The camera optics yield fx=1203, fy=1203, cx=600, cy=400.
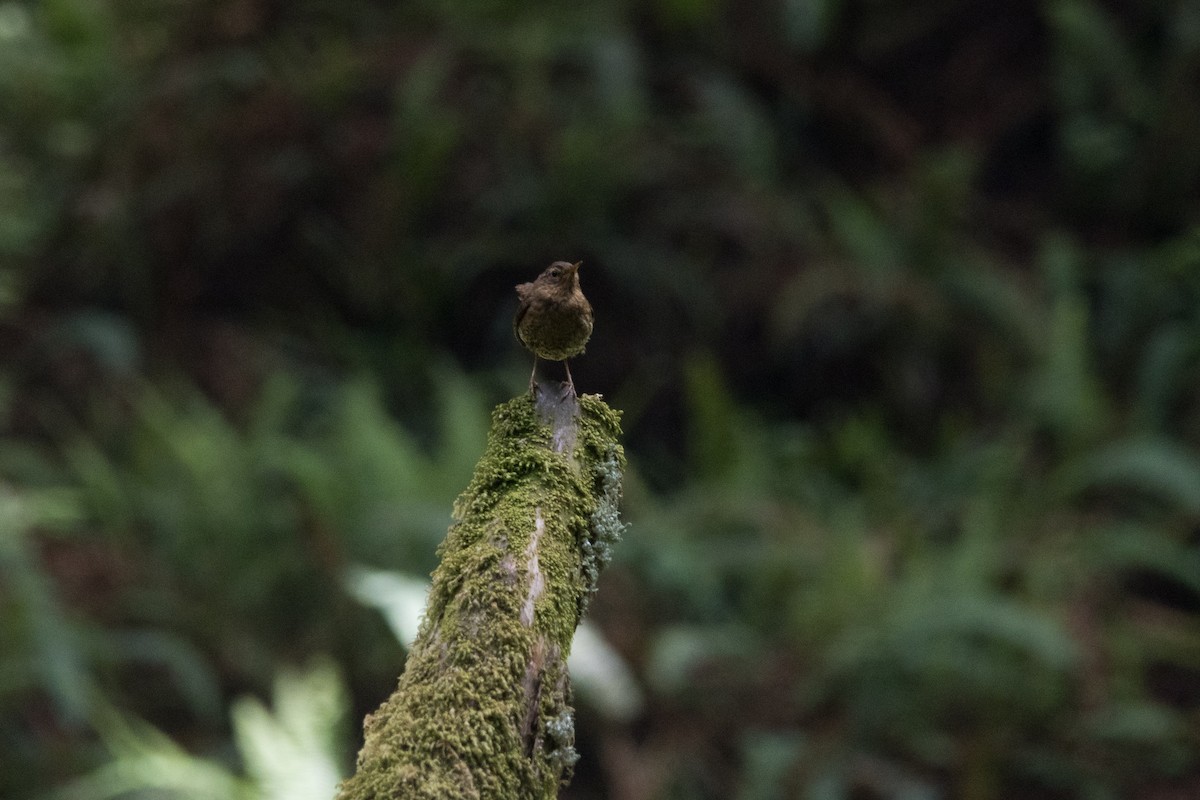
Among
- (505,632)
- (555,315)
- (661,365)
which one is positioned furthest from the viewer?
(661,365)

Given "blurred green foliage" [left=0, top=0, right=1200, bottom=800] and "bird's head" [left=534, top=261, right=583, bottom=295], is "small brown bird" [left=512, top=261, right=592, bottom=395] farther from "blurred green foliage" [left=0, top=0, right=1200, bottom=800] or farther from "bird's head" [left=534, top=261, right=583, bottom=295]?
"blurred green foliage" [left=0, top=0, right=1200, bottom=800]

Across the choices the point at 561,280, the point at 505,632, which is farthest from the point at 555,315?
the point at 505,632

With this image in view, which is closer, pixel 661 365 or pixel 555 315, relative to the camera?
pixel 555 315

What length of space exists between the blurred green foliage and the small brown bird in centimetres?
298

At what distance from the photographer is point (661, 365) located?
7.52m

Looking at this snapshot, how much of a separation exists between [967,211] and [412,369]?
3917 mm

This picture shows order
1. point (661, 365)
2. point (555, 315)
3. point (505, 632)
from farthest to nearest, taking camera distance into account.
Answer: point (661, 365) < point (555, 315) < point (505, 632)

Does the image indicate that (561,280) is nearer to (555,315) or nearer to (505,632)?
(555,315)

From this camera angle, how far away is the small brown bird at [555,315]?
1591 millimetres

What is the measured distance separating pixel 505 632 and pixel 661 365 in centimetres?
627

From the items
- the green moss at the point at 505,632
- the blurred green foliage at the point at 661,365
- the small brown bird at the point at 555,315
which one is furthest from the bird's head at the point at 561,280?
the blurred green foliage at the point at 661,365

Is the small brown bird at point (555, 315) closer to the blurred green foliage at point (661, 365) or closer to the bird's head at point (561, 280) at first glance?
the bird's head at point (561, 280)

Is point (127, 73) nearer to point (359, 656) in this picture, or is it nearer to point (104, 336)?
point (104, 336)

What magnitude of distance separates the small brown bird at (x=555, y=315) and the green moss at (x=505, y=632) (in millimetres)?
146
